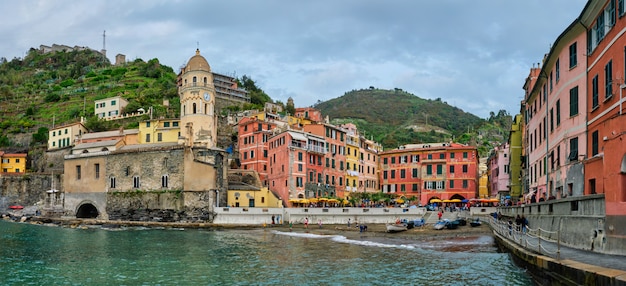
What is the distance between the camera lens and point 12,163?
83.2m

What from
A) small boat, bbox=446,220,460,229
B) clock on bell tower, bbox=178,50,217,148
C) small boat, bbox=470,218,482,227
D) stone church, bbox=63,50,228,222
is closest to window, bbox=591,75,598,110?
small boat, bbox=446,220,460,229

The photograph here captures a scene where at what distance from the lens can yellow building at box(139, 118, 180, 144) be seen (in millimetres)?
72469

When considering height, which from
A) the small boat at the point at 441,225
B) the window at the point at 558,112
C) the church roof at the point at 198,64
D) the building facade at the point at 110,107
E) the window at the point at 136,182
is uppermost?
the church roof at the point at 198,64

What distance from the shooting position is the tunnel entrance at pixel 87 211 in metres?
66.0

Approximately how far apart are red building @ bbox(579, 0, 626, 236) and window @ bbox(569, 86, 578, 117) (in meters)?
1.52

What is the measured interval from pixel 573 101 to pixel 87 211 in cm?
6063

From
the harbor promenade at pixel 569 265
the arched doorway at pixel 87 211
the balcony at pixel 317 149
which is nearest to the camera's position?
the harbor promenade at pixel 569 265

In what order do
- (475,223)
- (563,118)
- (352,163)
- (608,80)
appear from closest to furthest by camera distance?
(608,80) → (563,118) → (475,223) → (352,163)

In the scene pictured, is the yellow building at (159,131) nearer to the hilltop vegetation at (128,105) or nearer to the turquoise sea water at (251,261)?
the hilltop vegetation at (128,105)

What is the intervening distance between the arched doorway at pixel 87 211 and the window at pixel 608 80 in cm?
5958

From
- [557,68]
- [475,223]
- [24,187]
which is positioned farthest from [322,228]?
[24,187]

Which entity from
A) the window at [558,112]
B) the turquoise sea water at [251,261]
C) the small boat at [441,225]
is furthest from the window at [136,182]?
the window at [558,112]

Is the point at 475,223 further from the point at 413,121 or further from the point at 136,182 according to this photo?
the point at 413,121

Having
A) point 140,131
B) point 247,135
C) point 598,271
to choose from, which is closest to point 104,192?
point 140,131
